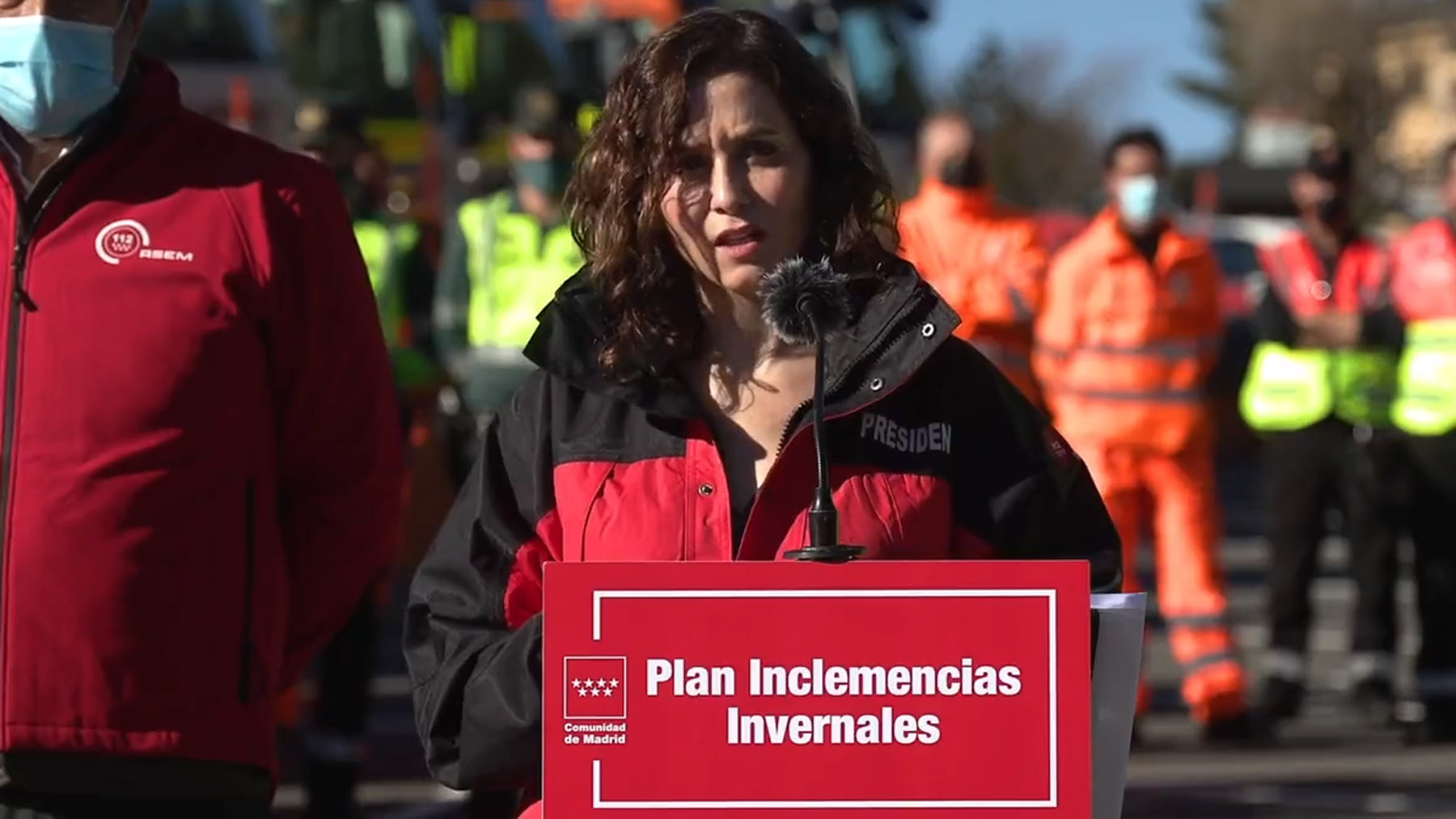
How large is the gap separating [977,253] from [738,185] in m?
6.80

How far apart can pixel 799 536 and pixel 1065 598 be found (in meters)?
0.41

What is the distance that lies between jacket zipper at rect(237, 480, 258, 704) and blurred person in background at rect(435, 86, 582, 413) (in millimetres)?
4742

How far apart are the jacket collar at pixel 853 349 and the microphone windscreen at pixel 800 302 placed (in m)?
0.10

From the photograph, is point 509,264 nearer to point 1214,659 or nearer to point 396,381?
point 396,381

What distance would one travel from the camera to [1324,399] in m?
10.8

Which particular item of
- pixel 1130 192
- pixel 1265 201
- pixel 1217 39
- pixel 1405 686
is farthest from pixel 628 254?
pixel 1217 39

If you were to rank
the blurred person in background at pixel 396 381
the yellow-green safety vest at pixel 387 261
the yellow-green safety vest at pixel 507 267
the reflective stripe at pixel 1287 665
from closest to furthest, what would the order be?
the blurred person in background at pixel 396 381
the yellow-green safety vest at pixel 507 267
the yellow-green safety vest at pixel 387 261
the reflective stripe at pixel 1287 665

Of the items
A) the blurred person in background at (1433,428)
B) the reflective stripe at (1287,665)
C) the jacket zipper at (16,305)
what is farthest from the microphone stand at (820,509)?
the blurred person in background at (1433,428)

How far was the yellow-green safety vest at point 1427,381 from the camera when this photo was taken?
34.7 ft

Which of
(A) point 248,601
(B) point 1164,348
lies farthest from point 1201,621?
(A) point 248,601

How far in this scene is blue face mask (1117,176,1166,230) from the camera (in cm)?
1029

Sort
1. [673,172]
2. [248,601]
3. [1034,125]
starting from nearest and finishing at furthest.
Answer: [673,172]
[248,601]
[1034,125]

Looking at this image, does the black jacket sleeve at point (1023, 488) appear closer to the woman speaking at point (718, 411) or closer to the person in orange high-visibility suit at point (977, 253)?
the woman speaking at point (718, 411)

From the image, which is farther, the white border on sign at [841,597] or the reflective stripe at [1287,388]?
the reflective stripe at [1287,388]
